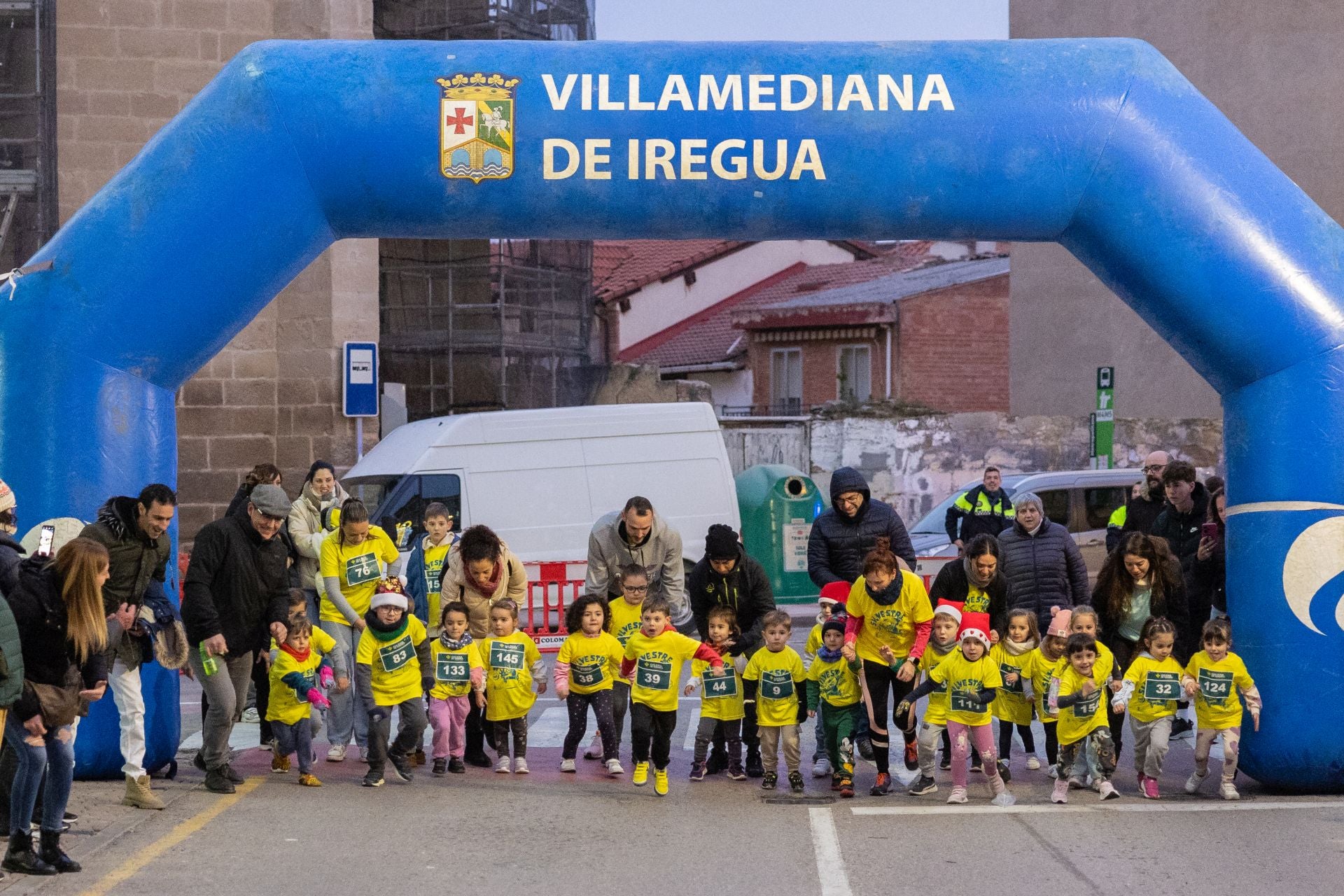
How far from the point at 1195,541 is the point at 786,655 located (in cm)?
327

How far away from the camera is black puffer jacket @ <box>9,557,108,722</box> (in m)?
6.78

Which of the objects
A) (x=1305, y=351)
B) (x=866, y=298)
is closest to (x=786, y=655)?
(x=1305, y=351)

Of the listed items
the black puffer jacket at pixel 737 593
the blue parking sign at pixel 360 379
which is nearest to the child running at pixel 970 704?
the black puffer jacket at pixel 737 593

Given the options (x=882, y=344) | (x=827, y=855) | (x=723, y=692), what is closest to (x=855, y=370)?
(x=882, y=344)

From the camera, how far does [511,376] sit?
28125 mm

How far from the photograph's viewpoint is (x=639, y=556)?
9711 millimetres

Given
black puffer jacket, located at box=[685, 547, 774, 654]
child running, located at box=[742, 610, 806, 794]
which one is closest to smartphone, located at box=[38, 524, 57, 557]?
black puffer jacket, located at box=[685, 547, 774, 654]

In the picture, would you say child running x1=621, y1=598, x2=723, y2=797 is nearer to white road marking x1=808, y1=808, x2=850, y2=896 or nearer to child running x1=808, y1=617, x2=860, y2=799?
child running x1=808, y1=617, x2=860, y2=799

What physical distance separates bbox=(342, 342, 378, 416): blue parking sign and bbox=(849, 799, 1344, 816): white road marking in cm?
1050

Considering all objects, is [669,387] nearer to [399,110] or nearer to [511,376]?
[511,376]

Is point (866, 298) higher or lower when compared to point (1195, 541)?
higher

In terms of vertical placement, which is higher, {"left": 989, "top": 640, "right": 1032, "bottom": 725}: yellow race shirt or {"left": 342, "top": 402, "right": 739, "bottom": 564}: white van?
{"left": 342, "top": 402, "right": 739, "bottom": 564}: white van

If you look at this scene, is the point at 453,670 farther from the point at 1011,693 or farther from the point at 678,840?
the point at 1011,693

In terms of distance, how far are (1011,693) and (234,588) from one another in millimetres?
4421
